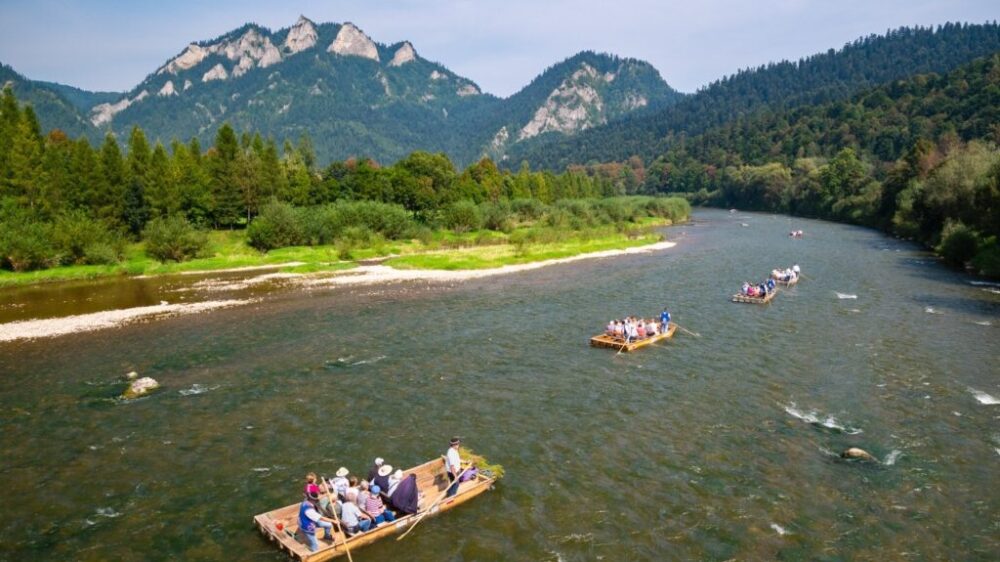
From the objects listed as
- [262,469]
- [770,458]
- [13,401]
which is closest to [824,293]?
[770,458]

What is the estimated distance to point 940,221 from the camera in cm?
9381

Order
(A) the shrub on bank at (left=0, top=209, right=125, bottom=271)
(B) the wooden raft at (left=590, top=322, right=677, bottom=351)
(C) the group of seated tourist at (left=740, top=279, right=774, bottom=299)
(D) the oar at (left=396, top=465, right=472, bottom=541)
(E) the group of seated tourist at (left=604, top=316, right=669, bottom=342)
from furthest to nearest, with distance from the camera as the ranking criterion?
(A) the shrub on bank at (left=0, top=209, right=125, bottom=271)
(C) the group of seated tourist at (left=740, top=279, right=774, bottom=299)
(E) the group of seated tourist at (left=604, top=316, right=669, bottom=342)
(B) the wooden raft at (left=590, top=322, right=677, bottom=351)
(D) the oar at (left=396, top=465, right=472, bottom=541)

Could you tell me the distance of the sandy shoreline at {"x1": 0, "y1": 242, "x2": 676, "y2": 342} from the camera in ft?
159

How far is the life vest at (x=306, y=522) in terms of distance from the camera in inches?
→ 753

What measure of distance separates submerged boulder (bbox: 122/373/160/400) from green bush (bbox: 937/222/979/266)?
3303 inches

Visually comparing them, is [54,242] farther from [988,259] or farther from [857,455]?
[988,259]

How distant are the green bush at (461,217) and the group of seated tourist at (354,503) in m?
92.6

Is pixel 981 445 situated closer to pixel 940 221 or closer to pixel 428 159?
pixel 940 221

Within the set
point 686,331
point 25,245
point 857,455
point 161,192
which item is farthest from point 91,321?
point 857,455

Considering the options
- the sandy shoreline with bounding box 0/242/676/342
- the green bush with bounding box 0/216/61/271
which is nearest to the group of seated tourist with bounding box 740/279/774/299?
the sandy shoreline with bounding box 0/242/676/342

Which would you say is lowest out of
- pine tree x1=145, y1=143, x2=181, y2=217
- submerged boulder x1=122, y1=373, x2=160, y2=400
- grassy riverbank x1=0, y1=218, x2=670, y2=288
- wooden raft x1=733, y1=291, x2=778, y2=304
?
submerged boulder x1=122, y1=373, x2=160, y2=400

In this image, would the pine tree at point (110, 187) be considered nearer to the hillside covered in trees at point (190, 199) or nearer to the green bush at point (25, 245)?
the hillside covered in trees at point (190, 199)

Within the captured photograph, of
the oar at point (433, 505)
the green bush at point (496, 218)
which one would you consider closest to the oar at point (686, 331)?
the oar at point (433, 505)

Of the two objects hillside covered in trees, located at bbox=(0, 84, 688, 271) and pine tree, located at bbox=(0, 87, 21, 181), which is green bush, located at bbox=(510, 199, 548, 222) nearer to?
hillside covered in trees, located at bbox=(0, 84, 688, 271)
